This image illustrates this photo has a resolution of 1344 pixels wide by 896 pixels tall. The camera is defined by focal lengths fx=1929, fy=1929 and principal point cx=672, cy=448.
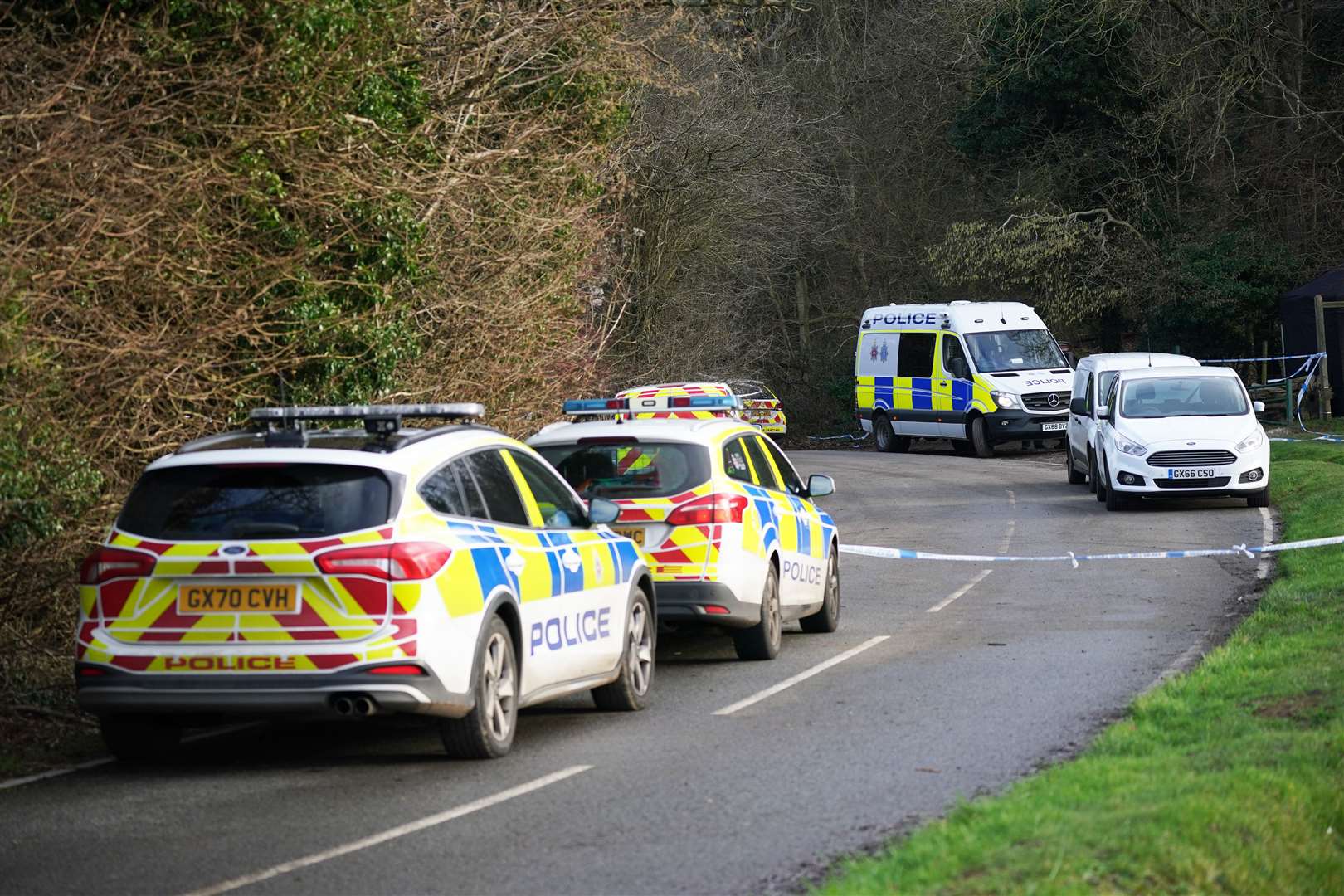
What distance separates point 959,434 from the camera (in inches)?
1559

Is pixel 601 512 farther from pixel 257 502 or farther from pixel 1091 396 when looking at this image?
pixel 1091 396

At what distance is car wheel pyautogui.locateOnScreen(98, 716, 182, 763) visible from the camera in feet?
30.3

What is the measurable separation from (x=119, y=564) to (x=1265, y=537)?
49.8 feet

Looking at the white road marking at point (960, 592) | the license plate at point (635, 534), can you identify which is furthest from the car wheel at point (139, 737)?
the white road marking at point (960, 592)

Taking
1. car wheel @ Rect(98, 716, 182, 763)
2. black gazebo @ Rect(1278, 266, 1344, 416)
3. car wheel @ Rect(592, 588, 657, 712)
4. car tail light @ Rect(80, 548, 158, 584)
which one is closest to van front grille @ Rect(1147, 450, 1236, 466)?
car wheel @ Rect(592, 588, 657, 712)

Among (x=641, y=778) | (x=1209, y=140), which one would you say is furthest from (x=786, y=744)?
(x=1209, y=140)

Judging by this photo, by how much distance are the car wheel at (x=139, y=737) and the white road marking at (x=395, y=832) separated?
1880 millimetres

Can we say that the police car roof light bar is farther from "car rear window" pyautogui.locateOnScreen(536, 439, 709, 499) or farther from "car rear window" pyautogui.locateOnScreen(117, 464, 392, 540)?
"car rear window" pyautogui.locateOnScreen(117, 464, 392, 540)

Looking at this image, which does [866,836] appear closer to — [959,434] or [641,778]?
[641,778]

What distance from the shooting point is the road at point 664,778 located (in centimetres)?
700

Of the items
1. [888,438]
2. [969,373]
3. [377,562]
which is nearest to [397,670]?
[377,562]

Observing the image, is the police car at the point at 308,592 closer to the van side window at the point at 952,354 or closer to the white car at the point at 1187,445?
the white car at the point at 1187,445

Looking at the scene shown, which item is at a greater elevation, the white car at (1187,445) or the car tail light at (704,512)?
the car tail light at (704,512)

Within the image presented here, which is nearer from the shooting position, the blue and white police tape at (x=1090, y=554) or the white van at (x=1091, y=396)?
the blue and white police tape at (x=1090, y=554)
